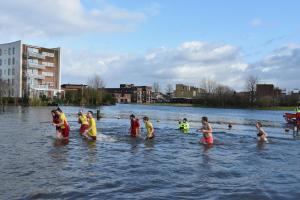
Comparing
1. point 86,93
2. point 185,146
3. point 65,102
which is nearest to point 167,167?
point 185,146

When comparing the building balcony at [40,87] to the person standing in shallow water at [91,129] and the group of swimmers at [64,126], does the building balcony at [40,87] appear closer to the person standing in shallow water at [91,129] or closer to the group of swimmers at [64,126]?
the group of swimmers at [64,126]

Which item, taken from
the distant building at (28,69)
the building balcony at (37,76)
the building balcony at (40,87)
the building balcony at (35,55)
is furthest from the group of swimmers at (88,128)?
the building balcony at (40,87)

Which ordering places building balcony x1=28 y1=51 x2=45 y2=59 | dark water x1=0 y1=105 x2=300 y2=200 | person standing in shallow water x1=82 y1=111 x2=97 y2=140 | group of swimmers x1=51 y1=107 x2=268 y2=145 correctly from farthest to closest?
building balcony x1=28 y1=51 x2=45 y2=59, person standing in shallow water x1=82 y1=111 x2=97 y2=140, group of swimmers x1=51 y1=107 x2=268 y2=145, dark water x1=0 y1=105 x2=300 y2=200

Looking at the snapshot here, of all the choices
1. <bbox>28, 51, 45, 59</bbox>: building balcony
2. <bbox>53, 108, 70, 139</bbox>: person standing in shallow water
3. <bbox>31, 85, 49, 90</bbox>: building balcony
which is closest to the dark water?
<bbox>53, 108, 70, 139</bbox>: person standing in shallow water

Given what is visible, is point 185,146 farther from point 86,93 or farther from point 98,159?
point 86,93

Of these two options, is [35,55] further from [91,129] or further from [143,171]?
[143,171]

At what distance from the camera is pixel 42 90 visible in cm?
11594

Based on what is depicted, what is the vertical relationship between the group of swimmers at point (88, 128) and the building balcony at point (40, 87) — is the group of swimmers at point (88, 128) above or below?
below

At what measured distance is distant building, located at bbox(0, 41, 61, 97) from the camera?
111 m

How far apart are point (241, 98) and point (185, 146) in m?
127

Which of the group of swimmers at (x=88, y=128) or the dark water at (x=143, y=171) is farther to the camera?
the group of swimmers at (x=88, y=128)

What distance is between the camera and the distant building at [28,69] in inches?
4368

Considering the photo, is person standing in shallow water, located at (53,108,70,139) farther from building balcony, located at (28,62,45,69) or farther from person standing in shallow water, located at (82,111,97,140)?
building balcony, located at (28,62,45,69)

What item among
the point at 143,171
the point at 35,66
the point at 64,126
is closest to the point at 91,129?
the point at 64,126
